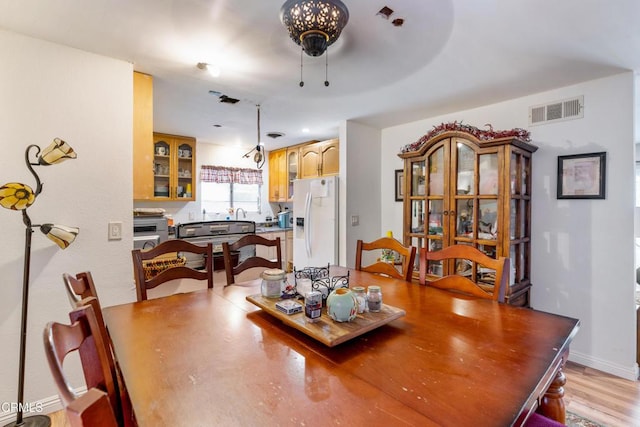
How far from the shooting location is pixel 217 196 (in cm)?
498

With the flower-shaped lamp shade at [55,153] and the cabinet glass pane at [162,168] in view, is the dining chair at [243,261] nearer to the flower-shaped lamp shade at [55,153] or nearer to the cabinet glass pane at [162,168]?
the flower-shaped lamp shade at [55,153]

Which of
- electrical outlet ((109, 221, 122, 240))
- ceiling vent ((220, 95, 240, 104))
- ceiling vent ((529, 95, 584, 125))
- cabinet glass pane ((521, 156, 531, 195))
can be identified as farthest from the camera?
ceiling vent ((220, 95, 240, 104))

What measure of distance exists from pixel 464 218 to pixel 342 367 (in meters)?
2.30

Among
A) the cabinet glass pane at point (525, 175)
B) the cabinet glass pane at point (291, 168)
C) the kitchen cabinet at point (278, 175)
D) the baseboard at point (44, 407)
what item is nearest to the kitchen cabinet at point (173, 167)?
the kitchen cabinet at point (278, 175)

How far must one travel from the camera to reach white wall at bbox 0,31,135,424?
1.79 m

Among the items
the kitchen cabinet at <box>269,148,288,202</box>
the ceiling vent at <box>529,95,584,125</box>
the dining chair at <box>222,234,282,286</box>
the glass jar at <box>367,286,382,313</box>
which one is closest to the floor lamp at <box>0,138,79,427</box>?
the dining chair at <box>222,234,282,286</box>

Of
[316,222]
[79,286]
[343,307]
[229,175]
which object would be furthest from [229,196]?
[343,307]

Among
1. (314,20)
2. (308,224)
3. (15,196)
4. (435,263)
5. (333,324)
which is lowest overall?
(435,263)

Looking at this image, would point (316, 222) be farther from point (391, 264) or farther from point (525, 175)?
point (525, 175)

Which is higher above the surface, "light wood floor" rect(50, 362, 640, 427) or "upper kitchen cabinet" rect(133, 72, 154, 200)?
"upper kitchen cabinet" rect(133, 72, 154, 200)

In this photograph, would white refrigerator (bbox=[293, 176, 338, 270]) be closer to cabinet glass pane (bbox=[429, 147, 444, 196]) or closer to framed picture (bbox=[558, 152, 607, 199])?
cabinet glass pane (bbox=[429, 147, 444, 196])

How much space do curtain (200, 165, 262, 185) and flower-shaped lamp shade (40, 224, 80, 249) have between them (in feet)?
9.90

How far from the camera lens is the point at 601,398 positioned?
207 cm

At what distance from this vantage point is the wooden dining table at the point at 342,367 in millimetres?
701
